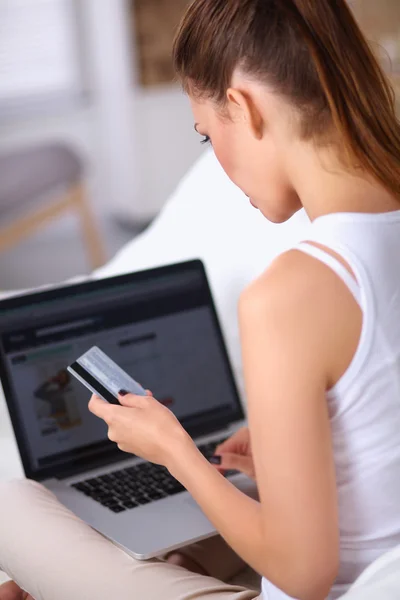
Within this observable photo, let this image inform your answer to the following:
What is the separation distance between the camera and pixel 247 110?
0.80 m

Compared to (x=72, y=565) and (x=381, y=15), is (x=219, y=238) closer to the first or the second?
(x=72, y=565)

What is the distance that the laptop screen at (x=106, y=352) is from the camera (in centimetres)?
117

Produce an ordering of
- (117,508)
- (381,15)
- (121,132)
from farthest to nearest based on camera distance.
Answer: (121,132) → (381,15) → (117,508)

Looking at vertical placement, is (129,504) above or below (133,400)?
below

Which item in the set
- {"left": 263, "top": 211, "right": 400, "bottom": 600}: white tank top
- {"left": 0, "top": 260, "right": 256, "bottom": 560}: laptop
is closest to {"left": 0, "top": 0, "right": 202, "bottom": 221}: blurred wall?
{"left": 0, "top": 260, "right": 256, "bottom": 560}: laptop

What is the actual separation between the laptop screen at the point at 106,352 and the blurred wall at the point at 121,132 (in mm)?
3016

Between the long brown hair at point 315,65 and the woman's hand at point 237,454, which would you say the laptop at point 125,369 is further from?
the long brown hair at point 315,65

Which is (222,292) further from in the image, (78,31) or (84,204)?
(78,31)

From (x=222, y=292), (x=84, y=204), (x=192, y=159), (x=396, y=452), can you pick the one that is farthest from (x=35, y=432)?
(x=192, y=159)

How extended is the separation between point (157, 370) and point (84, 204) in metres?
2.55

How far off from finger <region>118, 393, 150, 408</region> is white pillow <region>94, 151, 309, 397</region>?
19.7 inches

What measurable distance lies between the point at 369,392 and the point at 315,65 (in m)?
0.30

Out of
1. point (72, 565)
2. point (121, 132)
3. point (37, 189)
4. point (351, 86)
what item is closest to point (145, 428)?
point (72, 565)

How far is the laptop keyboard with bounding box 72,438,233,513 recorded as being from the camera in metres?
1.11
